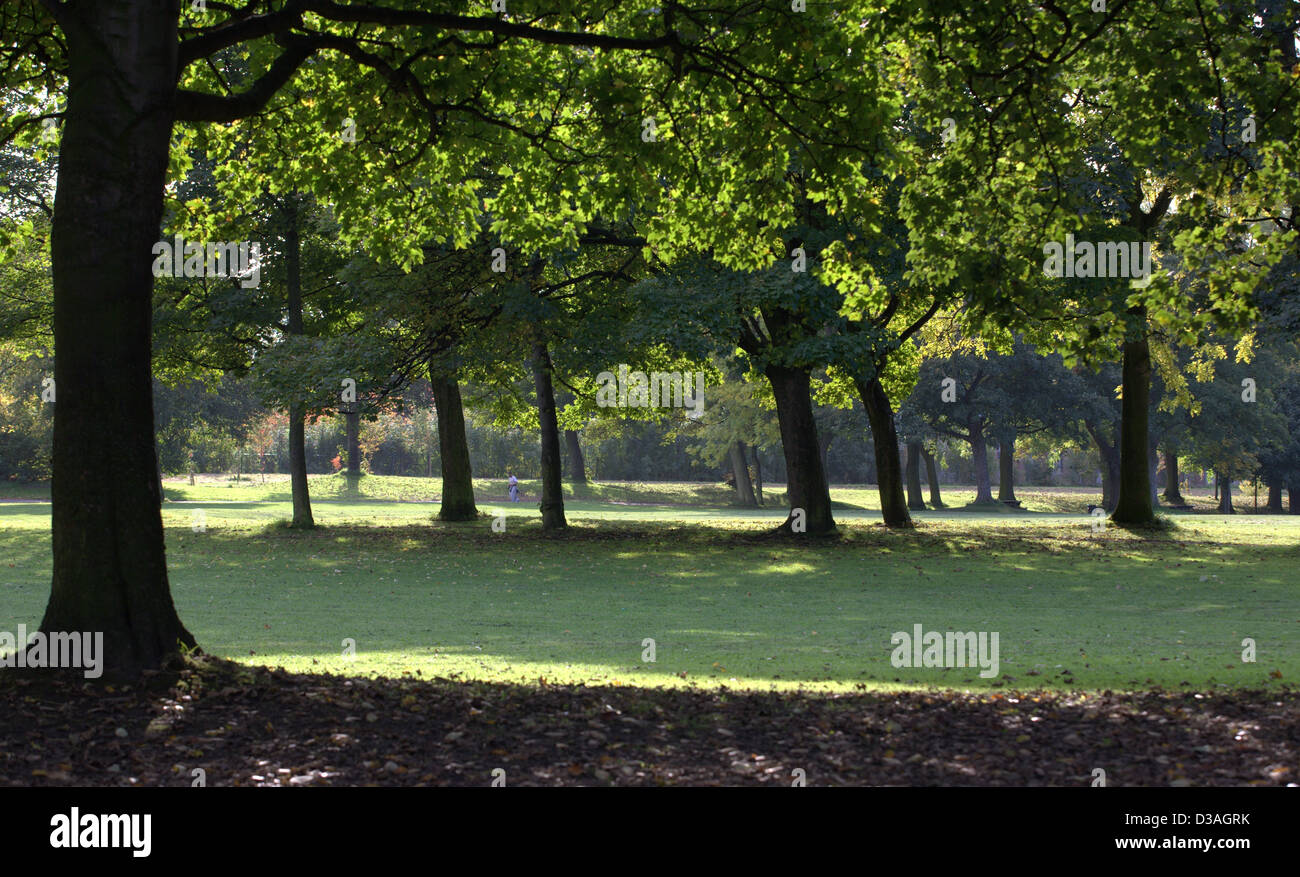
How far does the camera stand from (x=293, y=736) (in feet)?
24.7

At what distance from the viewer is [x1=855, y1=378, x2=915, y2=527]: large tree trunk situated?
3312 cm

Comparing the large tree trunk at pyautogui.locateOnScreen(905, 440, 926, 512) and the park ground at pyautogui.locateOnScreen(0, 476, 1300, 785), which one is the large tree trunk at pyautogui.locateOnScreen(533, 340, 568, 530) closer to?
the park ground at pyautogui.locateOnScreen(0, 476, 1300, 785)

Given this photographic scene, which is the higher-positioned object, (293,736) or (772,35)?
(772,35)

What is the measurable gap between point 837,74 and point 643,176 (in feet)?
9.13

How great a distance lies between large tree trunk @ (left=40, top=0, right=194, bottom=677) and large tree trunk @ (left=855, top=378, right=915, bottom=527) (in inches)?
1024

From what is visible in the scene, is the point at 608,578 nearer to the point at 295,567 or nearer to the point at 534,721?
the point at 295,567

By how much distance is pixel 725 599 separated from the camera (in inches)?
749

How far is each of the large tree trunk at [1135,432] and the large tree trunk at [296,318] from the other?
23.8 metres

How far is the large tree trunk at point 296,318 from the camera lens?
104 feet

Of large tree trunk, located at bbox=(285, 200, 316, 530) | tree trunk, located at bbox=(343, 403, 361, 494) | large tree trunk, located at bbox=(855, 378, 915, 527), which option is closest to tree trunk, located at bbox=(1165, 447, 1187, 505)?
large tree trunk, located at bbox=(855, 378, 915, 527)

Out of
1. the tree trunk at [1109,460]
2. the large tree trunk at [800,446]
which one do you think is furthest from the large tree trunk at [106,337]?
the tree trunk at [1109,460]

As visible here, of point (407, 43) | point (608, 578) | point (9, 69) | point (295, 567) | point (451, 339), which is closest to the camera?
point (9, 69)

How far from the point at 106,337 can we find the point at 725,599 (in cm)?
1249
